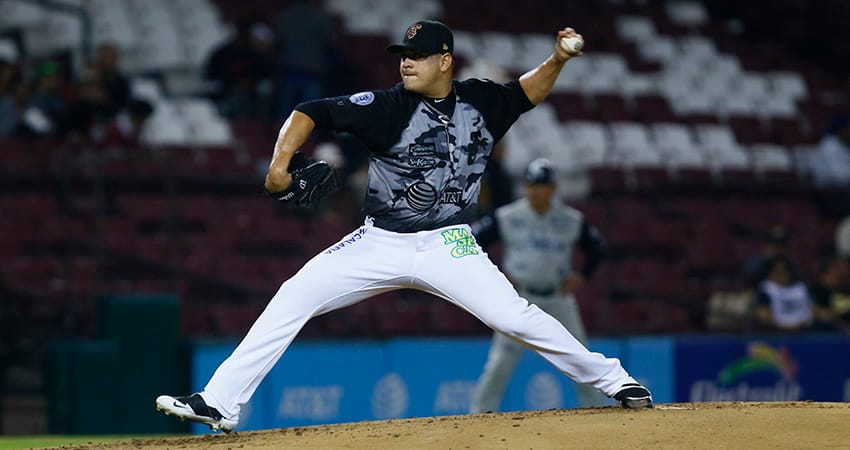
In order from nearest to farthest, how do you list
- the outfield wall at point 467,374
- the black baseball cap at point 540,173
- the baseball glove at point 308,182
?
the baseball glove at point 308,182 → the black baseball cap at point 540,173 → the outfield wall at point 467,374

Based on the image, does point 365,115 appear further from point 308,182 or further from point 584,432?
point 584,432

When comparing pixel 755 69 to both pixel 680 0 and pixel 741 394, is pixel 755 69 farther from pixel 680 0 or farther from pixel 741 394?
pixel 741 394

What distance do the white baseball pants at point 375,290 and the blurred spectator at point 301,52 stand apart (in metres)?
8.07

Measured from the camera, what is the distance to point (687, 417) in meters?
6.43

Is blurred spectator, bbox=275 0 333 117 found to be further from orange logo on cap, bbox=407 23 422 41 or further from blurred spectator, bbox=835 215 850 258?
orange logo on cap, bbox=407 23 422 41

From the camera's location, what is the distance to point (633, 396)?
6637 mm

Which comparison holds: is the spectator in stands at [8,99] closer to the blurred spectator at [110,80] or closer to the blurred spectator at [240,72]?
the blurred spectator at [110,80]

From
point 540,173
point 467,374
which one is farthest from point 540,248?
point 467,374

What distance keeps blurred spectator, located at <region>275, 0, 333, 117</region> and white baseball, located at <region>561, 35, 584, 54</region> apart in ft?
26.1

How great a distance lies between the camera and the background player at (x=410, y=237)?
20.4ft

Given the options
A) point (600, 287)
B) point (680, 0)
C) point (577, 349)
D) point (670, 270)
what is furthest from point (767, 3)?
point (577, 349)

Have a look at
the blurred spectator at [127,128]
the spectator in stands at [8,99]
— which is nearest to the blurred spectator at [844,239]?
the blurred spectator at [127,128]

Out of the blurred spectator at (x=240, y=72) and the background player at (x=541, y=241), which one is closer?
the background player at (x=541, y=241)

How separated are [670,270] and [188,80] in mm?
5447
